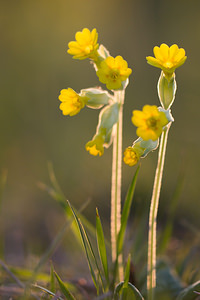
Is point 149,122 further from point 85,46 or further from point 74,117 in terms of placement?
point 74,117

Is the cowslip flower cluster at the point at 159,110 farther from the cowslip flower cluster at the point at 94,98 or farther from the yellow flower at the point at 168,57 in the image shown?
the cowslip flower cluster at the point at 94,98

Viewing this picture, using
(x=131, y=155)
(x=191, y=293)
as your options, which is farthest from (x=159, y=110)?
(x=191, y=293)

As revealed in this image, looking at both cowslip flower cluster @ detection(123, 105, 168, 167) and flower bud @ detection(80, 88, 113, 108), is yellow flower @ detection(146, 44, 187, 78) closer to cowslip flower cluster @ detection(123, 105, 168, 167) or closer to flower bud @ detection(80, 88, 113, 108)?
cowslip flower cluster @ detection(123, 105, 168, 167)

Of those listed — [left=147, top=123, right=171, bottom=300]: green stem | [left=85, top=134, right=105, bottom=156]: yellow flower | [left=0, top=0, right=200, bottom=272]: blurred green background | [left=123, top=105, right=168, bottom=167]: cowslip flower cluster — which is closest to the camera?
[left=123, top=105, right=168, bottom=167]: cowslip flower cluster

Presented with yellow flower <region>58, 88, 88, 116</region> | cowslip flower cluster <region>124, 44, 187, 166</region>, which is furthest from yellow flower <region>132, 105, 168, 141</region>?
yellow flower <region>58, 88, 88, 116</region>

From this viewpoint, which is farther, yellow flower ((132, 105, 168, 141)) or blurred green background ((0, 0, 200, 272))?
blurred green background ((0, 0, 200, 272))

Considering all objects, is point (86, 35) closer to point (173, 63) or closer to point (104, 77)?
point (104, 77)
